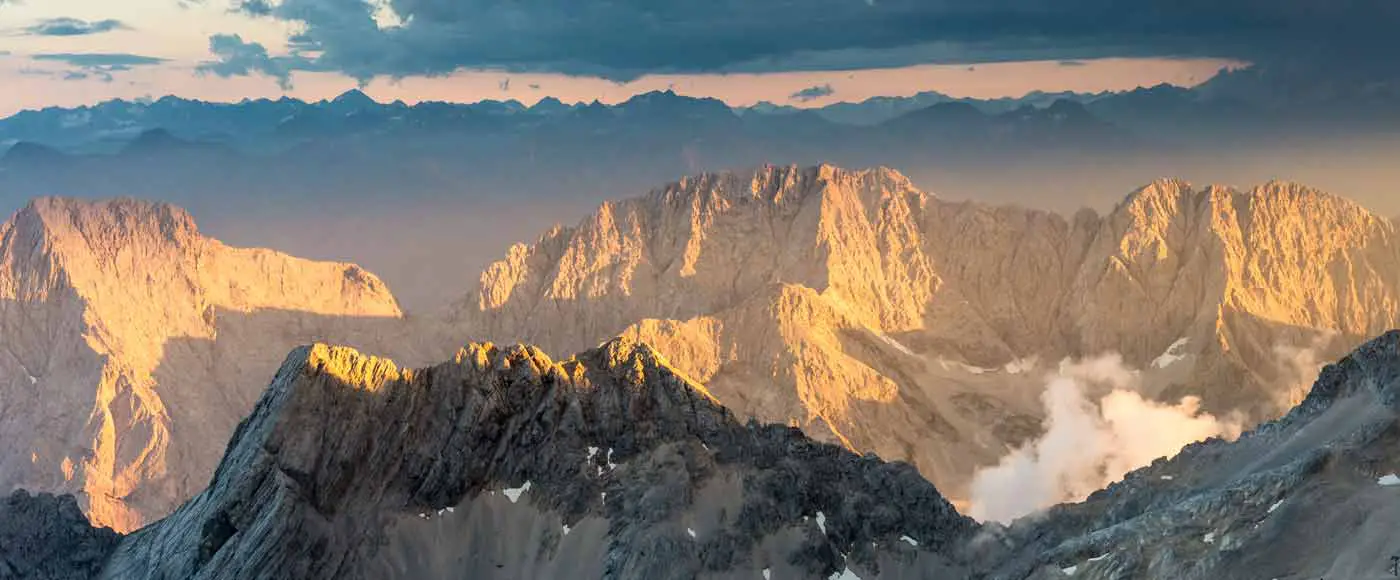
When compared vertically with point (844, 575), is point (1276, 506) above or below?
above

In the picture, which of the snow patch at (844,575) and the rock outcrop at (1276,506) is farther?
the snow patch at (844,575)

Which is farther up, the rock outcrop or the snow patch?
the rock outcrop

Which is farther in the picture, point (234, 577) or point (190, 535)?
point (190, 535)

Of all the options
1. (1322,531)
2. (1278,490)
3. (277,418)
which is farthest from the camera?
(277,418)

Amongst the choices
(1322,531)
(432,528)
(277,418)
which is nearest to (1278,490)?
(1322,531)

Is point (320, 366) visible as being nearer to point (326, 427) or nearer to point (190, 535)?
point (326, 427)

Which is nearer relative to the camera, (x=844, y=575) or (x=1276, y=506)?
(x=1276, y=506)

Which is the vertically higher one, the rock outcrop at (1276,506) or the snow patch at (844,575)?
the rock outcrop at (1276,506)

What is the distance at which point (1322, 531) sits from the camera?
134 m

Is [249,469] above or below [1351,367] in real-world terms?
below

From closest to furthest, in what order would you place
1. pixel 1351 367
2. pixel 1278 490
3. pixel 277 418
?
1. pixel 1278 490
2. pixel 1351 367
3. pixel 277 418

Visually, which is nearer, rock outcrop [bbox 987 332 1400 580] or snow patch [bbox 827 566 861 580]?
rock outcrop [bbox 987 332 1400 580]

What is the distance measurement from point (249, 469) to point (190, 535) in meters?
12.3

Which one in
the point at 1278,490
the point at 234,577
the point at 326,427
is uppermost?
the point at 1278,490
